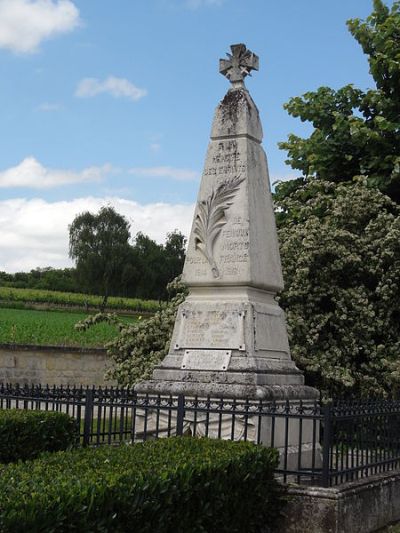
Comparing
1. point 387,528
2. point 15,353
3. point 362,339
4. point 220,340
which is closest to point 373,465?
point 387,528

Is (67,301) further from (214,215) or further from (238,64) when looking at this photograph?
(214,215)

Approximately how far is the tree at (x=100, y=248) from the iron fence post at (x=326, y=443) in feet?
153

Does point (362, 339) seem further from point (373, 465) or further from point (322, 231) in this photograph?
point (373, 465)

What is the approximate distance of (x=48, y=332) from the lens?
31.9 m

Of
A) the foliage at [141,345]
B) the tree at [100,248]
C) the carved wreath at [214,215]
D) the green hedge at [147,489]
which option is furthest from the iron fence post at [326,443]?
the tree at [100,248]

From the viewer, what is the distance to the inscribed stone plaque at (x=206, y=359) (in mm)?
10047

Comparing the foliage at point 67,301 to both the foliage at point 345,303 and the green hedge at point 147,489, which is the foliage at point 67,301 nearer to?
the foliage at point 345,303

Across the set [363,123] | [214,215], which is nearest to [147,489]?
[214,215]

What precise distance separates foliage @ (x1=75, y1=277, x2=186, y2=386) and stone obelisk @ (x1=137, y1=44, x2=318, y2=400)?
221 inches

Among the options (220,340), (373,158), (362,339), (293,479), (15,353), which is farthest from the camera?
(15,353)

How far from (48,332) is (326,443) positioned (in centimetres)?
2503

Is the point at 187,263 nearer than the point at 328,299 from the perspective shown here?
Yes

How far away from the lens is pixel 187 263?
35.6ft

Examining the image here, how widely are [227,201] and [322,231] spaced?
597cm
